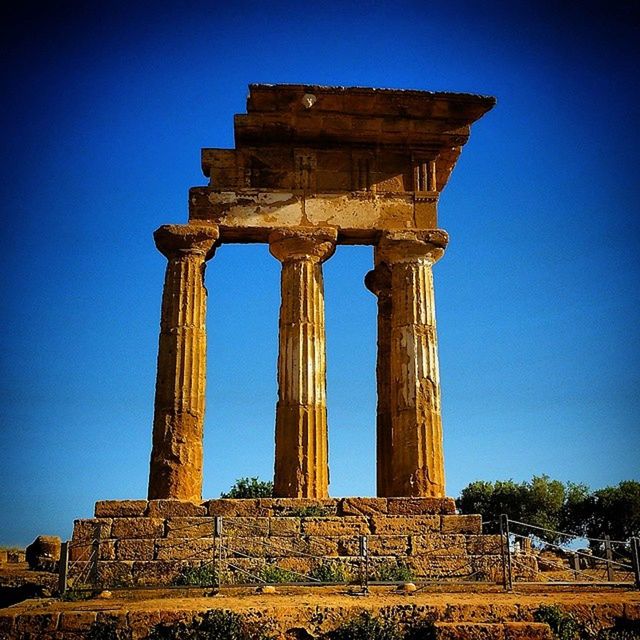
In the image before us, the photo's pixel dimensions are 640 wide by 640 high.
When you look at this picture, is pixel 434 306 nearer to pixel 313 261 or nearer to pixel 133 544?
pixel 313 261

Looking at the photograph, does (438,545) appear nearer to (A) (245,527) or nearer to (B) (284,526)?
(B) (284,526)

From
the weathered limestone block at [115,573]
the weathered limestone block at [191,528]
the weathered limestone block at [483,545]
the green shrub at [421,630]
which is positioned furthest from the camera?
the weathered limestone block at [191,528]

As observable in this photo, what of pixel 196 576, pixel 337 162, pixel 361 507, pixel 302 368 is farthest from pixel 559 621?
pixel 337 162

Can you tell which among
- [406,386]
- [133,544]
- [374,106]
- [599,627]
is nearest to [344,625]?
[599,627]

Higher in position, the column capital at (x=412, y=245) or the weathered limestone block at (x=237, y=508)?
the column capital at (x=412, y=245)

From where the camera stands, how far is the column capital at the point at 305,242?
19062mm

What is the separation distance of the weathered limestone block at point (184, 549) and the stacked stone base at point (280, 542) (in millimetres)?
19

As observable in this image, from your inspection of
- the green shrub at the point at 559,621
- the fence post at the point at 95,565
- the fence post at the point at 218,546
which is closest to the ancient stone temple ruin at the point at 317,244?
the fence post at the point at 95,565

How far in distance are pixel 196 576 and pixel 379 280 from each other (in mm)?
9961

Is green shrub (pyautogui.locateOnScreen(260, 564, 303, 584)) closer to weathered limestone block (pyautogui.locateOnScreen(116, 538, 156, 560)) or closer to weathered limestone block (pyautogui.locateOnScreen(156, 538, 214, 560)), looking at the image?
→ weathered limestone block (pyautogui.locateOnScreen(156, 538, 214, 560))

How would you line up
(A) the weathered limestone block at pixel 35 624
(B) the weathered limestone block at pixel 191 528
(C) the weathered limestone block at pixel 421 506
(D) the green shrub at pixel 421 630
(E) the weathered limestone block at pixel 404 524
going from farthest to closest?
(C) the weathered limestone block at pixel 421 506 → (E) the weathered limestone block at pixel 404 524 → (B) the weathered limestone block at pixel 191 528 → (A) the weathered limestone block at pixel 35 624 → (D) the green shrub at pixel 421 630

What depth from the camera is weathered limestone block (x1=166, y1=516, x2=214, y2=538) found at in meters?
14.9

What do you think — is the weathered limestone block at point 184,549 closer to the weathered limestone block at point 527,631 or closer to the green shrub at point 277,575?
the green shrub at point 277,575

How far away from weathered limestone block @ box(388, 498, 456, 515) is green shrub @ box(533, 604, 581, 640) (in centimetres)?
563
